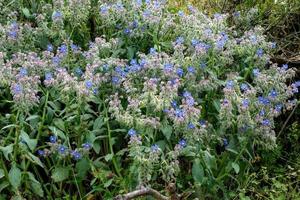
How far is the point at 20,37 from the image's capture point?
4.32 m

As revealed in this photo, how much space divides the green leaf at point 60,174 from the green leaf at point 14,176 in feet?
0.79

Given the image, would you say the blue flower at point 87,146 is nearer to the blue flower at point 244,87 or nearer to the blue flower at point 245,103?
the blue flower at point 245,103

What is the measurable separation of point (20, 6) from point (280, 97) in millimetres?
2255

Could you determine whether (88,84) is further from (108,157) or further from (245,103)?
(245,103)

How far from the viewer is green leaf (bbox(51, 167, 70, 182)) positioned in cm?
A: 375

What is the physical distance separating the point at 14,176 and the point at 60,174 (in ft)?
1.00

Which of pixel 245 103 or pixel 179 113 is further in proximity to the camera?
pixel 245 103

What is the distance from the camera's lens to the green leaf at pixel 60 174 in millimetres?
3746

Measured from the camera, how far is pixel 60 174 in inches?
148

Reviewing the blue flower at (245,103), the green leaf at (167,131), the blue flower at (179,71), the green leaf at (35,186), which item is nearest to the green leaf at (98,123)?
the green leaf at (167,131)

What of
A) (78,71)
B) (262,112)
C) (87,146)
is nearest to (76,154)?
(87,146)

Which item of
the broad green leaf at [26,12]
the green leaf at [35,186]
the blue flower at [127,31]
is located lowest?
the green leaf at [35,186]

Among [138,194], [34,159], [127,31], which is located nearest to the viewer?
[138,194]

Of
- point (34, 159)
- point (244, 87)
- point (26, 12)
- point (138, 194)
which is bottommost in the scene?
point (138, 194)
